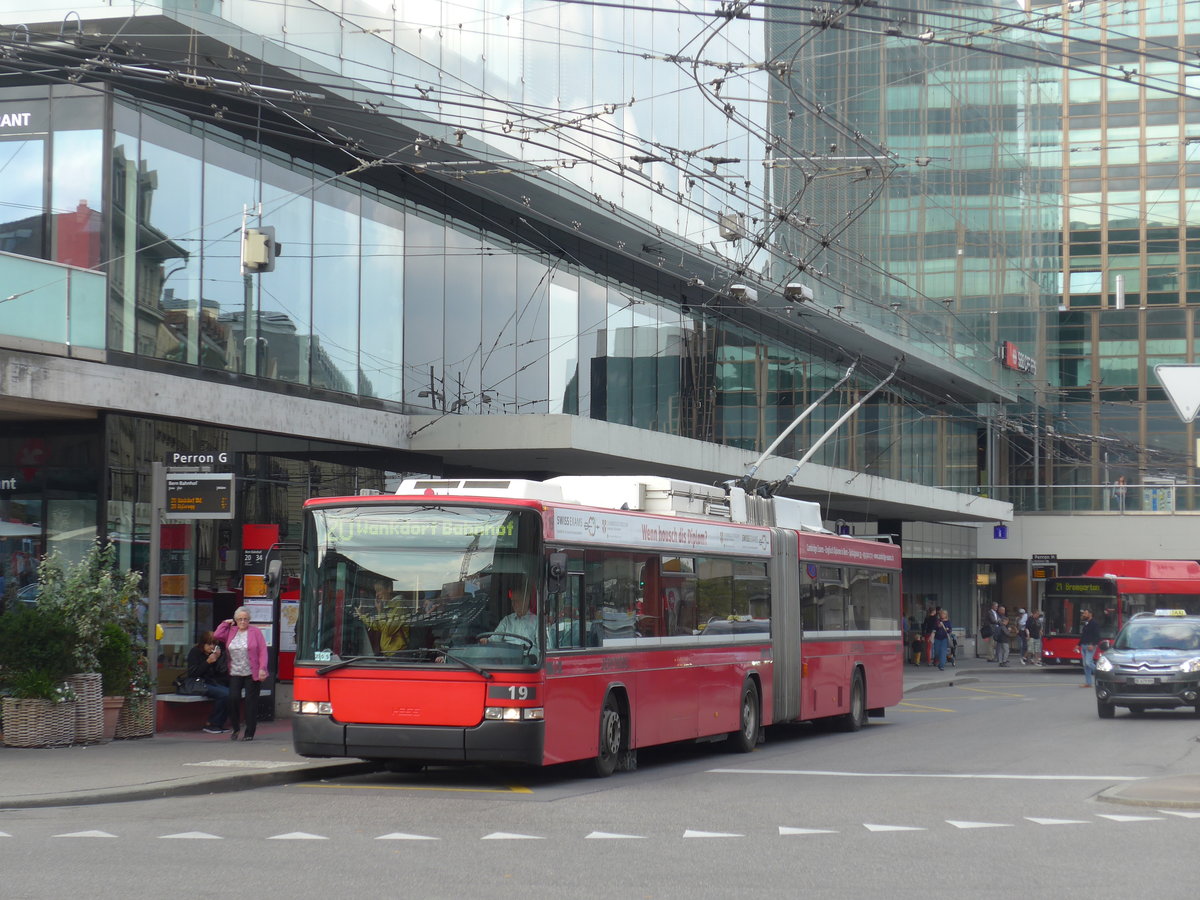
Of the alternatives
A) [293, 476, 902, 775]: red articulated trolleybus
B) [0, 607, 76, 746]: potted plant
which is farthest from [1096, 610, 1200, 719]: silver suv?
[0, 607, 76, 746]: potted plant

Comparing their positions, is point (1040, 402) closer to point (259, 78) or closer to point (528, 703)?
point (259, 78)

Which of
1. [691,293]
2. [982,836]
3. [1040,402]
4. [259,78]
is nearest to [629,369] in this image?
[691,293]

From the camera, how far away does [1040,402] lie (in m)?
63.9

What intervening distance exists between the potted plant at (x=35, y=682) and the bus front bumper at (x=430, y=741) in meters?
4.14

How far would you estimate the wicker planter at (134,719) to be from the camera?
18.6m

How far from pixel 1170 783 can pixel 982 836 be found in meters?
3.97

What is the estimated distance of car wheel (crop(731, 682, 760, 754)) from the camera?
63.8ft

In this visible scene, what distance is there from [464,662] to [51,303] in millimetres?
8161

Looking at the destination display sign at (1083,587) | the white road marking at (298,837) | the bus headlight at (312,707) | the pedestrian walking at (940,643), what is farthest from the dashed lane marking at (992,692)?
the white road marking at (298,837)

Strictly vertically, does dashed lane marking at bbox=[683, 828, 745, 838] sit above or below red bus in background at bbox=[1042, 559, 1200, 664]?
below

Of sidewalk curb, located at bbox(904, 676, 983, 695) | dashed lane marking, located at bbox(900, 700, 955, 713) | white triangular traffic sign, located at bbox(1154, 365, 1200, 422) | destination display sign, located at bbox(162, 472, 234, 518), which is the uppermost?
white triangular traffic sign, located at bbox(1154, 365, 1200, 422)

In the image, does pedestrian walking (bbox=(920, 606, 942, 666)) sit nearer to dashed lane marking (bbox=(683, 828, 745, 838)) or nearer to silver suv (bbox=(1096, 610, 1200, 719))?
silver suv (bbox=(1096, 610, 1200, 719))

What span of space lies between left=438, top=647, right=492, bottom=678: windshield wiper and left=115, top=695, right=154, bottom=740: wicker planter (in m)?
6.00

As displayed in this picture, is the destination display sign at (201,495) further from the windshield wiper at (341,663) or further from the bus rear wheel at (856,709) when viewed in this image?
the bus rear wheel at (856,709)
